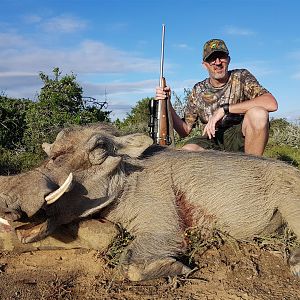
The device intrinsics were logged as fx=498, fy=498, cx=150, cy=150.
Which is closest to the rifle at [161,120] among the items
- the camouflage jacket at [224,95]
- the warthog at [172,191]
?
the camouflage jacket at [224,95]

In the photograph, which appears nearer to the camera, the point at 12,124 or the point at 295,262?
the point at 295,262

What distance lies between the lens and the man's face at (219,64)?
19.8 feet

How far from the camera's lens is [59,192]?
10.2ft

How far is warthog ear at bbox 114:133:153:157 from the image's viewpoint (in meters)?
4.01

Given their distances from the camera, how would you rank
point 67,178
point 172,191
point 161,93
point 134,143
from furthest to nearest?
1. point 161,93
2. point 134,143
3. point 172,191
4. point 67,178

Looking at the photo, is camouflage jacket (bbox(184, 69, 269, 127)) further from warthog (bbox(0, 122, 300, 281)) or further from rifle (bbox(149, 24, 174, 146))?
warthog (bbox(0, 122, 300, 281))

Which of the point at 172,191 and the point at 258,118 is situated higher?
the point at 258,118

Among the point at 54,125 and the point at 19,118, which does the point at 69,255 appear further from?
the point at 19,118

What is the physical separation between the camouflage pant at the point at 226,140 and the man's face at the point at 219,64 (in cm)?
65

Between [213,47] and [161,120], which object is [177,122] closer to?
[161,120]

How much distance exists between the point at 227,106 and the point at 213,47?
2.79 feet

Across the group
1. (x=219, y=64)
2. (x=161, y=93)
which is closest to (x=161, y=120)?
(x=161, y=93)

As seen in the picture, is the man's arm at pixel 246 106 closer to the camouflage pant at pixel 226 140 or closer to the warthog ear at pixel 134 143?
the camouflage pant at pixel 226 140

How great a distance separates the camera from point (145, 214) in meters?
3.64
